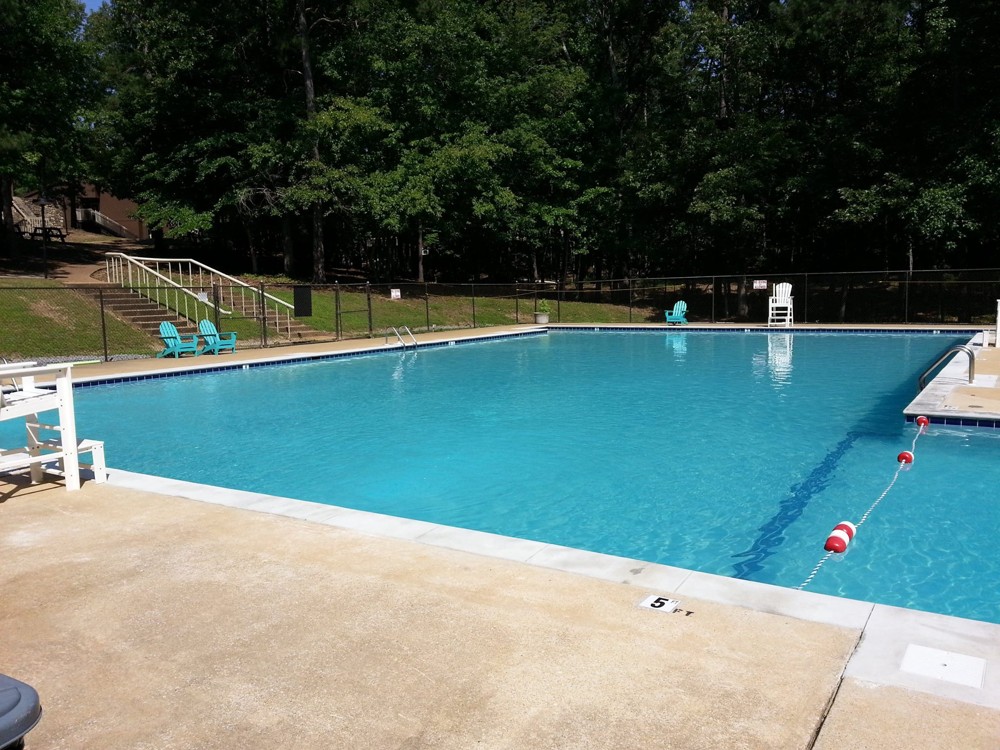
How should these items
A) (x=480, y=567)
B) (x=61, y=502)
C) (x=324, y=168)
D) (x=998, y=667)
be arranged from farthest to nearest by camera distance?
(x=324, y=168), (x=61, y=502), (x=480, y=567), (x=998, y=667)

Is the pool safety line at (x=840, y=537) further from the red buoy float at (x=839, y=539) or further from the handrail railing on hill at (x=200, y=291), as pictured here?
the handrail railing on hill at (x=200, y=291)

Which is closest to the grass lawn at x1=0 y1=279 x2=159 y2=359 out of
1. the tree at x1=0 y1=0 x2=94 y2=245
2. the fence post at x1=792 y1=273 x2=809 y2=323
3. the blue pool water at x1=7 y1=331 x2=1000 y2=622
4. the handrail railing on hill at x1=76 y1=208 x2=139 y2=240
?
the blue pool water at x1=7 y1=331 x2=1000 y2=622

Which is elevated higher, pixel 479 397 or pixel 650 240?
pixel 650 240

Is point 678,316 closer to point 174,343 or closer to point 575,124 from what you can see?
point 575,124

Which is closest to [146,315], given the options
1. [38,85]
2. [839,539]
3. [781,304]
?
[38,85]

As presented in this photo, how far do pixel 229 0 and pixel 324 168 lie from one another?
7.22 meters

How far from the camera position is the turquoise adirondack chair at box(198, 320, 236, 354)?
16.6 meters

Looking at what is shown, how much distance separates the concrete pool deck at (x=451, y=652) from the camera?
2.34 m

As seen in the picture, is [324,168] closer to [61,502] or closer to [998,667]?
[61,502]

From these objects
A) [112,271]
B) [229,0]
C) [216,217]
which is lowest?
[112,271]

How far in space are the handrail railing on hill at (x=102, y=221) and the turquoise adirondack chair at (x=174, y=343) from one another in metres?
35.3

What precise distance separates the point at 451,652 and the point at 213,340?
15278 mm

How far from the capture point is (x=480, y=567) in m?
3.77

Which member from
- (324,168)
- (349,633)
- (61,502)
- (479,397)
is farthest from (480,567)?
(324,168)
